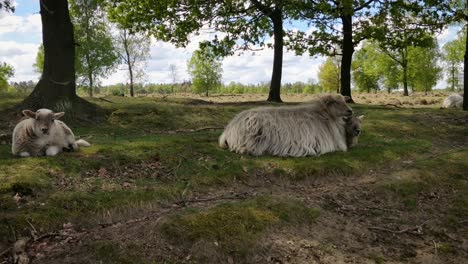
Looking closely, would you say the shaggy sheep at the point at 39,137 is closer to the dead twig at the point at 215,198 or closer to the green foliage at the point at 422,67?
the dead twig at the point at 215,198

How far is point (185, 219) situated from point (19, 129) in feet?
16.8

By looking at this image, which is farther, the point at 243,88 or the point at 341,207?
the point at 243,88

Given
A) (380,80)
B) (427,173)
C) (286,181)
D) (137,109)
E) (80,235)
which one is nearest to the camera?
(80,235)

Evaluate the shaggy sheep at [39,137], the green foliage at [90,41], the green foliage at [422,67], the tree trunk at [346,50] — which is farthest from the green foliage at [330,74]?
the shaggy sheep at [39,137]

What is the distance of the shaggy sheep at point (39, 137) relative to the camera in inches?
382

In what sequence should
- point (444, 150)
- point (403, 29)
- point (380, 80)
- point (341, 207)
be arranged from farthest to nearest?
point (380, 80) < point (403, 29) < point (444, 150) < point (341, 207)

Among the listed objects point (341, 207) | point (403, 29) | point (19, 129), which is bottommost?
point (341, 207)

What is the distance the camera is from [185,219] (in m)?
7.11

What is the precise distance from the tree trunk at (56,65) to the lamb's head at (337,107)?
8.09 m

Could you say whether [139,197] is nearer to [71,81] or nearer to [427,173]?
[427,173]

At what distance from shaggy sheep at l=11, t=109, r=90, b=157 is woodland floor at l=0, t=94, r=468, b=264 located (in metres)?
0.35

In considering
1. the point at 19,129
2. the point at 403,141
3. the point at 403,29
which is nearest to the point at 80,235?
the point at 19,129

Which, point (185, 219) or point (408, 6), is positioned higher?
point (408, 6)

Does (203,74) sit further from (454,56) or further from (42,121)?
(42,121)
